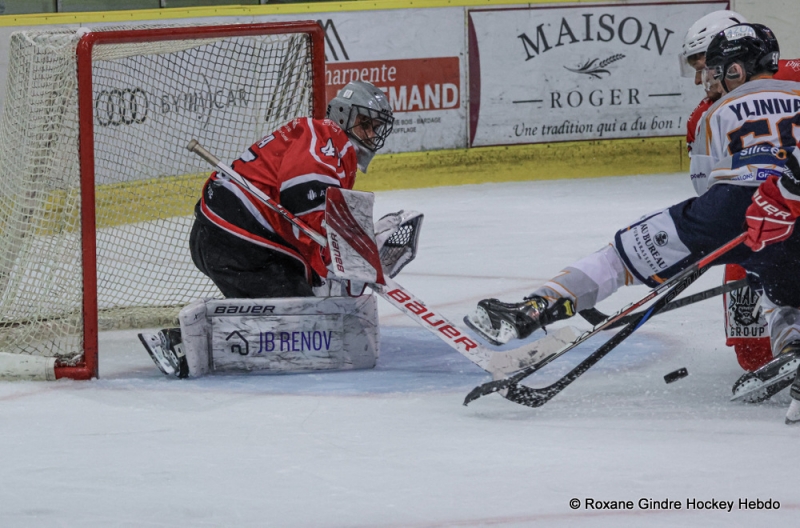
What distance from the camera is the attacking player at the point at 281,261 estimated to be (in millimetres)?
3369

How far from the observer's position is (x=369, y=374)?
11.2ft


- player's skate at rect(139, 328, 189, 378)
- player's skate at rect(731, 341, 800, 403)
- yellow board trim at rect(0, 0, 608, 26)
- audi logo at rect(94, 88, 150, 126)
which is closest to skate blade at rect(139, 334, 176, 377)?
player's skate at rect(139, 328, 189, 378)

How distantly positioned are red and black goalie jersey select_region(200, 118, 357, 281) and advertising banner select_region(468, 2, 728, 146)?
4.01 metres

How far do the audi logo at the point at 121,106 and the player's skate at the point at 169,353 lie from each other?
2.02 meters

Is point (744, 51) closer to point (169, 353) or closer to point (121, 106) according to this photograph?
point (169, 353)

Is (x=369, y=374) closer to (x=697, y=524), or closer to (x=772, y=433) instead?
(x=772, y=433)

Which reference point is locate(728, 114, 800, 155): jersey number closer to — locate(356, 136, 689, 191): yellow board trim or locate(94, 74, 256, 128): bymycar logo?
locate(94, 74, 256, 128): bymycar logo

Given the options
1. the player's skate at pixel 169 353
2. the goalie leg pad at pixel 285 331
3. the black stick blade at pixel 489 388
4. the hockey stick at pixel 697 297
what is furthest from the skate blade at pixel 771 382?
the player's skate at pixel 169 353

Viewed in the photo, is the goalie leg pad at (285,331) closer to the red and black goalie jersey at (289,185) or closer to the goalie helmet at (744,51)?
the red and black goalie jersey at (289,185)

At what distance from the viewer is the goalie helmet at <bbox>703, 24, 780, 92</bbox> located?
315 centimetres

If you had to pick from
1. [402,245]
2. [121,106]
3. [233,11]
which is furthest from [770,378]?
[233,11]

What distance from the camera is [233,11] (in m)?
6.70

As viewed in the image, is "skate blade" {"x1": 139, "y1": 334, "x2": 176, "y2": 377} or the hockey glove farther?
"skate blade" {"x1": 139, "y1": 334, "x2": 176, "y2": 377}

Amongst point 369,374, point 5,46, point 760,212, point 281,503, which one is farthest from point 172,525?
point 5,46
